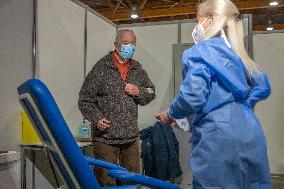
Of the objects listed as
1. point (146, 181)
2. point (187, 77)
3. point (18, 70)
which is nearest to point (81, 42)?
point (18, 70)

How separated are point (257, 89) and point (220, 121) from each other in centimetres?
26

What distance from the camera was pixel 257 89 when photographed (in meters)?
1.59

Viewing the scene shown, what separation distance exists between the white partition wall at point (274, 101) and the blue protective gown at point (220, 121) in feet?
9.52

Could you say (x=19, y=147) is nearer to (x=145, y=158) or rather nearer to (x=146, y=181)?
(x=145, y=158)

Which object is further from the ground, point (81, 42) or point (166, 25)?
point (166, 25)

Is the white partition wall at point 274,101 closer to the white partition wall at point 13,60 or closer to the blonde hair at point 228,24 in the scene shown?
the white partition wall at point 13,60

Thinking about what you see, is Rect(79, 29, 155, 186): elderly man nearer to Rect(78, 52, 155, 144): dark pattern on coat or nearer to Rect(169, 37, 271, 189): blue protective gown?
Rect(78, 52, 155, 144): dark pattern on coat

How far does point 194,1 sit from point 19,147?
19.8ft

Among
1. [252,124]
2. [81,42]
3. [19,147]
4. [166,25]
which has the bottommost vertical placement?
[19,147]

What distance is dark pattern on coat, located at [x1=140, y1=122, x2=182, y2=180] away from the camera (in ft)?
11.2

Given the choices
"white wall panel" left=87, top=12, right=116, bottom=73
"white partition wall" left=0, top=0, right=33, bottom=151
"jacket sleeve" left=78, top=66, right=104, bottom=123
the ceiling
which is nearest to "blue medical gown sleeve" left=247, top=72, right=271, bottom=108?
"jacket sleeve" left=78, top=66, right=104, bottom=123

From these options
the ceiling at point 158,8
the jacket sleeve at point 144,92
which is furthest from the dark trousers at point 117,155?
the ceiling at point 158,8

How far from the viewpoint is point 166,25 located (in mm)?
3920

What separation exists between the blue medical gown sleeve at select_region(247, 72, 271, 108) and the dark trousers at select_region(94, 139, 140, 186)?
1099 millimetres
